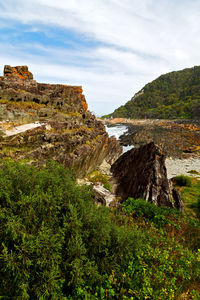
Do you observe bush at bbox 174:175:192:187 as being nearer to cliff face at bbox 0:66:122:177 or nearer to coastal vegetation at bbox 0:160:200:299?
cliff face at bbox 0:66:122:177

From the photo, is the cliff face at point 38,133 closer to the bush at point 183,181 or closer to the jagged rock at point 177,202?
the jagged rock at point 177,202

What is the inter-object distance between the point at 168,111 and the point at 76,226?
16893 cm

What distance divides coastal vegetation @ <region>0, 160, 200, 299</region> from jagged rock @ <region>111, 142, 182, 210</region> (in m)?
7.35

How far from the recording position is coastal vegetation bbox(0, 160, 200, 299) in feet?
14.3

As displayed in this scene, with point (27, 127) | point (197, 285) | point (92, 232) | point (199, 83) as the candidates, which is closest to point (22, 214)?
point (92, 232)

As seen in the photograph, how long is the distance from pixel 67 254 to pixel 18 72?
40021mm

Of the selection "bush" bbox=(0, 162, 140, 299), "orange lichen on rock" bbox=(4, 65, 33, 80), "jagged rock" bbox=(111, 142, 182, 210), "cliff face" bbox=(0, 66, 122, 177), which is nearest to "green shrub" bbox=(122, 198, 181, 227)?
"jagged rock" bbox=(111, 142, 182, 210)

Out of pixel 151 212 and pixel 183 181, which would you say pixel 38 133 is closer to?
pixel 151 212

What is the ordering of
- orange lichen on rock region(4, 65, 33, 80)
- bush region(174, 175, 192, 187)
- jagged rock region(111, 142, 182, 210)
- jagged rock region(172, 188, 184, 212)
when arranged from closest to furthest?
jagged rock region(172, 188, 184, 212) → jagged rock region(111, 142, 182, 210) → bush region(174, 175, 192, 187) → orange lichen on rock region(4, 65, 33, 80)

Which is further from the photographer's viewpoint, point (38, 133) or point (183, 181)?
point (183, 181)

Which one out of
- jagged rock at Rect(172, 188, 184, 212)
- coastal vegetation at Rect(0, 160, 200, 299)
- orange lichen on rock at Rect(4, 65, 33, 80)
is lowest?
jagged rock at Rect(172, 188, 184, 212)

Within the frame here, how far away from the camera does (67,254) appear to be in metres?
5.17

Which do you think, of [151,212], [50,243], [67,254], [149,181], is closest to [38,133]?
[149,181]

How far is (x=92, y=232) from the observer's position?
19.5 ft
